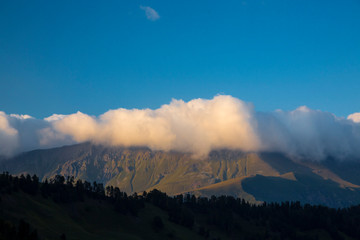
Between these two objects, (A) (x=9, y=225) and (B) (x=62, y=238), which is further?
(B) (x=62, y=238)

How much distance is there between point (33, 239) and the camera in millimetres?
168625

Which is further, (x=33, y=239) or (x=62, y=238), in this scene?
(x=62, y=238)

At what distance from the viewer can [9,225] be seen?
561 feet

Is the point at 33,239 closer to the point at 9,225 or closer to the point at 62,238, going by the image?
the point at 9,225

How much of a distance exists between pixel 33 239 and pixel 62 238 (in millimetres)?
32642

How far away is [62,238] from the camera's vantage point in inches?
7869

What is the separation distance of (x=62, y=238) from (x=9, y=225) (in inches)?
1383

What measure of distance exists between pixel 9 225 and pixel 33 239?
12710 millimetres

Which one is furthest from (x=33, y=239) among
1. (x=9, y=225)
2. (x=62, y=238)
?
(x=62, y=238)
